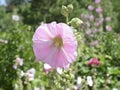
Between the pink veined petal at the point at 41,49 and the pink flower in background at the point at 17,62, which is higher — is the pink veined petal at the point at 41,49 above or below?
below

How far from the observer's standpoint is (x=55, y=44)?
911 mm

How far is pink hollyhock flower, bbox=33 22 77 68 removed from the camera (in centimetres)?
88

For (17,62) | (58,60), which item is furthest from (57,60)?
(17,62)

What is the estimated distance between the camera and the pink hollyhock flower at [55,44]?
2.89 ft

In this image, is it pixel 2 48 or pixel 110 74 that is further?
pixel 2 48

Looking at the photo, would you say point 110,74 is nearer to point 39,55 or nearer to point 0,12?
point 39,55

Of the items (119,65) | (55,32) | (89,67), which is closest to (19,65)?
(89,67)

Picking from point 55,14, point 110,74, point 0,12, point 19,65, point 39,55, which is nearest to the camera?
point 39,55

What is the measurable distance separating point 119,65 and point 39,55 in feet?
8.31

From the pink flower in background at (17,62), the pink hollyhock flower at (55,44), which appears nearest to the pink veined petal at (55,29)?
Answer: the pink hollyhock flower at (55,44)

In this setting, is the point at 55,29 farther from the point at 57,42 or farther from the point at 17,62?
the point at 17,62

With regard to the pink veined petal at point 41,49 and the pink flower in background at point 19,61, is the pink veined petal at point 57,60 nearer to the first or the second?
the pink veined petal at point 41,49

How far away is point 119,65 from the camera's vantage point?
3.36 m

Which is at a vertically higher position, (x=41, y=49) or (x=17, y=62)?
(x=17, y=62)
